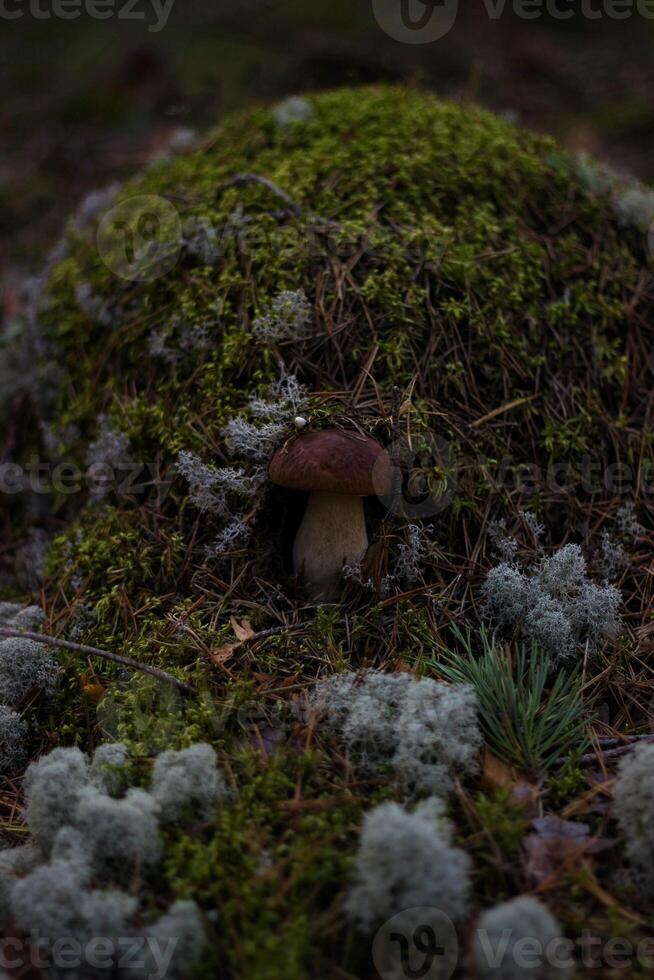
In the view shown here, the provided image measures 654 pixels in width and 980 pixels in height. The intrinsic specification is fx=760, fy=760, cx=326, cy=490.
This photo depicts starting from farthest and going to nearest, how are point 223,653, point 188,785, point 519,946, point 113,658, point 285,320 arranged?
point 285,320 → point 223,653 → point 113,658 → point 188,785 → point 519,946

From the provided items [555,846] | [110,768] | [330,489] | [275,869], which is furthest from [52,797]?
[555,846]

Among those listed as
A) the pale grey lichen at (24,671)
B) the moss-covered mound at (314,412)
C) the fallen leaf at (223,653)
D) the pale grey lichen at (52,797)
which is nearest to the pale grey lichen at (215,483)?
the moss-covered mound at (314,412)

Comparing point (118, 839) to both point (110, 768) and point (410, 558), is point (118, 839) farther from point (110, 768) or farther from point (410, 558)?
point (410, 558)

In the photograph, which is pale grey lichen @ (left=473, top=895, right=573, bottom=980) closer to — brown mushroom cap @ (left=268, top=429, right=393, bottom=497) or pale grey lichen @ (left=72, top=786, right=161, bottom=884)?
Result: pale grey lichen @ (left=72, top=786, right=161, bottom=884)

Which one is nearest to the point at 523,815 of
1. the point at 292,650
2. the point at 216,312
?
the point at 292,650

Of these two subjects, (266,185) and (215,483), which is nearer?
(215,483)

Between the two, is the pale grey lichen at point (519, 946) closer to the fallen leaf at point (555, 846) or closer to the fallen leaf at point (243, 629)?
the fallen leaf at point (555, 846)
